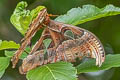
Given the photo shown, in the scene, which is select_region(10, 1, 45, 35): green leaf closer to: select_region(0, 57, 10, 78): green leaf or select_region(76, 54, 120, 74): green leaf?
select_region(0, 57, 10, 78): green leaf

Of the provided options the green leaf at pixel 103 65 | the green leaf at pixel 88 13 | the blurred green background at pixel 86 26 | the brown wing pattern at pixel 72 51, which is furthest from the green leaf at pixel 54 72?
the blurred green background at pixel 86 26

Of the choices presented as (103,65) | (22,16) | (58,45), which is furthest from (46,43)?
(103,65)

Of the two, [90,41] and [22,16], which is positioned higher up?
[22,16]


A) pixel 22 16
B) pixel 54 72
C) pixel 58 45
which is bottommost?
pixel 54 72

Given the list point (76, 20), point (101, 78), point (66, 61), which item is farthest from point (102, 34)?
point (66, 61)

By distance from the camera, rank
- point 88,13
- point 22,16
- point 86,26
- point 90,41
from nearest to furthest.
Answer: point 90,41 → point 22,16 → point 88,13 → point 86,26

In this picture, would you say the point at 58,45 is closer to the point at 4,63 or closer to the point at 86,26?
the point at 4,63
